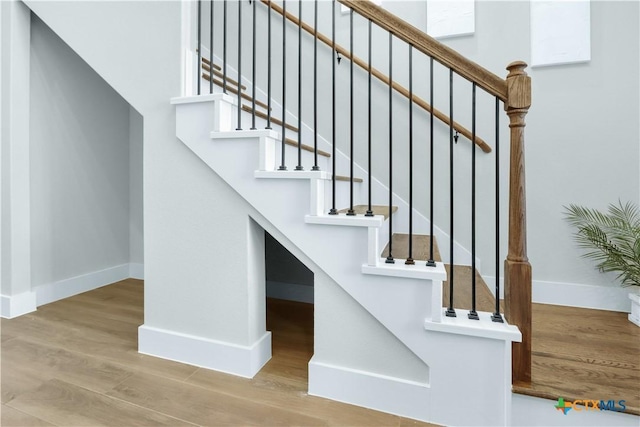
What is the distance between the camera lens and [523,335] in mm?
1271

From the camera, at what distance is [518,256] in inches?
50.8

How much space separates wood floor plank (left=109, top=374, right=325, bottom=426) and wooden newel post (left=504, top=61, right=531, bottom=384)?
79 centimetres

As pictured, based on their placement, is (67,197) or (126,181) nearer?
(67,197)

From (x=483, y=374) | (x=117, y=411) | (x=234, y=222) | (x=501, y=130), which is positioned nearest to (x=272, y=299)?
(x=234, y=222)

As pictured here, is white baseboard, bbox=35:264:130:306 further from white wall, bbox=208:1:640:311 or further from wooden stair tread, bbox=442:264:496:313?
wooden stair tread, bbox=442:264:496:313

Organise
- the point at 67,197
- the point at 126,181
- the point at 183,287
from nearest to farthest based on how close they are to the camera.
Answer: the point at 183,287 < the point at 67,197 < the point at 126,181

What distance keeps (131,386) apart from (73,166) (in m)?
2.00

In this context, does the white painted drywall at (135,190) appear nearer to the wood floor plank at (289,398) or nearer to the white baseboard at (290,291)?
the white baseboard at (290,291)

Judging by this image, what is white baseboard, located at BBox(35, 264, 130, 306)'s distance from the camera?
2529 mm

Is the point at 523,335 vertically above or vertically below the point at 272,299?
above

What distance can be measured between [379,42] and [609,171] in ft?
5.57

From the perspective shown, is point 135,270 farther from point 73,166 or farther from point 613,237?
point 613,237

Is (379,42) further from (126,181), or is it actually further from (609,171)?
(126,181)

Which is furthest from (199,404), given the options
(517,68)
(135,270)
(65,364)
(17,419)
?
(135,270)
